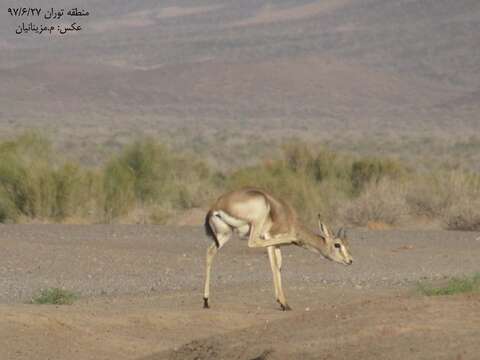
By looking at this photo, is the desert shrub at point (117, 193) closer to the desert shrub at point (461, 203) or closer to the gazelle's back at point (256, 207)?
the desert shrub at point (461, 203)

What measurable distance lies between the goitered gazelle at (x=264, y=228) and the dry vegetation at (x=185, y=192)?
10105 millimetres

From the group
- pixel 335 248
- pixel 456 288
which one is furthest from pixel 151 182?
pixel 456 288

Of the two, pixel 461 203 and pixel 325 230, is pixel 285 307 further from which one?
pixel 461 203

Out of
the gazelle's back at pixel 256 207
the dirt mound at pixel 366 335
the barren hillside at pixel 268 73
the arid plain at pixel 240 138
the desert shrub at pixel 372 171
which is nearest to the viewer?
the dirt mound at pixel 366 335

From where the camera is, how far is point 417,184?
27.5 m

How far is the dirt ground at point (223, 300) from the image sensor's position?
31.5 ft

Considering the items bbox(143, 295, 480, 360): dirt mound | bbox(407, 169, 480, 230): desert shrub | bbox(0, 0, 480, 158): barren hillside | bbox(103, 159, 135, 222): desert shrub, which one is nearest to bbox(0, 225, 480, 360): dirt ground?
bbox(143, 295, 480, 360): dirt mound

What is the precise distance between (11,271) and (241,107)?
84123 mm

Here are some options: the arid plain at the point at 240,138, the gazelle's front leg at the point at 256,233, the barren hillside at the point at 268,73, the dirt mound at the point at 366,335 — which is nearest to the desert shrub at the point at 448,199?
the arid plain at the point at 240,138

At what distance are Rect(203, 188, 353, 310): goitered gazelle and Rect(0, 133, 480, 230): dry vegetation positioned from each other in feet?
33.2

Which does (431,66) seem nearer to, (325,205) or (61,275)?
(325,205)

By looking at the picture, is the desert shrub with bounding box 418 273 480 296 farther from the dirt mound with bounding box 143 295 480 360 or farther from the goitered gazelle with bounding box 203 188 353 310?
the dirt mound with bounding box 143 295 480 360

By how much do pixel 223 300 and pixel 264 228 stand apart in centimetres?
95

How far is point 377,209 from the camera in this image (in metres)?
25.8
